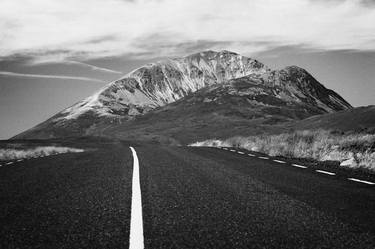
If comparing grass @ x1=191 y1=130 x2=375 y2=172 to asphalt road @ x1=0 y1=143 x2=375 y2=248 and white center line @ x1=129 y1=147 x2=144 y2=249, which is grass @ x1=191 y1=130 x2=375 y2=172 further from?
white center line @ x1=129 y1=147 x2=144 y2=249

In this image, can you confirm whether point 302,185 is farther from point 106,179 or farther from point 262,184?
point 106,179

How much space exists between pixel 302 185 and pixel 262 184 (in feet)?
2.97

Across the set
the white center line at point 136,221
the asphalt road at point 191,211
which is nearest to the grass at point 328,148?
the asphalt road at point 191,211

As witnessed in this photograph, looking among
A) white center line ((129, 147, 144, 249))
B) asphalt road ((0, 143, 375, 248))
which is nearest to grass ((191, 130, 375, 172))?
asphalt road ((0, 143, 375, 248))

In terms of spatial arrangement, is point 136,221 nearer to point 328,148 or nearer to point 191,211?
point 191,211

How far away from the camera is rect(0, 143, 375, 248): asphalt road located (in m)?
5.11

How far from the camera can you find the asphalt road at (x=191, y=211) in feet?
16.8

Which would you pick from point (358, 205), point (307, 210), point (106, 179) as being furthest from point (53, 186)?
point (358, 205)

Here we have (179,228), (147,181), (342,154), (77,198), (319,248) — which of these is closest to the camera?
(319,248)

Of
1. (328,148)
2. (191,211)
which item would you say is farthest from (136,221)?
(328,148)

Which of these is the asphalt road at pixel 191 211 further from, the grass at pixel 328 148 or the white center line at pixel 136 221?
the grass at pixel 328 148

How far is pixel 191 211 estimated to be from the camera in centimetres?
669

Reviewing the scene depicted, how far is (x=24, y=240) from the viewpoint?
5.03 m

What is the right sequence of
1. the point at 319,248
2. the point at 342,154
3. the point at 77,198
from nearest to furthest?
1. the point at 319,248
2. the point at 77,198
3. the point at 342,154
